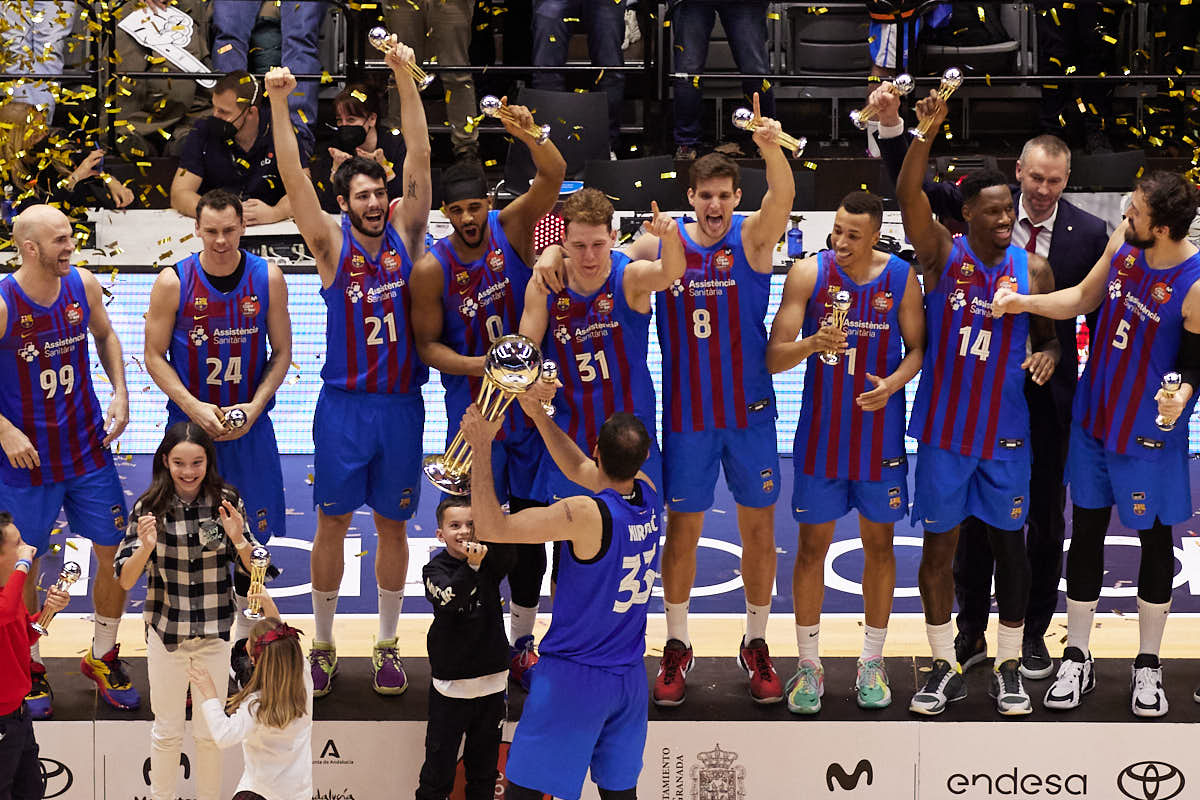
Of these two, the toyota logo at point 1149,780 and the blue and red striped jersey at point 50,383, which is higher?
the blue and red striped jersey at point 50,383

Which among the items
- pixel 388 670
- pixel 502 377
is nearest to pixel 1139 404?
pixel 502 377

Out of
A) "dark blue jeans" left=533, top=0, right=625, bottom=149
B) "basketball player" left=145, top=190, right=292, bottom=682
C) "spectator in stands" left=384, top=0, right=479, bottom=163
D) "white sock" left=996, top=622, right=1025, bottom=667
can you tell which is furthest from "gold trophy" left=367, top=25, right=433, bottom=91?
"dark blue jeans" left=533, top=0, right=625, bottom=149

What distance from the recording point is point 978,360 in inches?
251

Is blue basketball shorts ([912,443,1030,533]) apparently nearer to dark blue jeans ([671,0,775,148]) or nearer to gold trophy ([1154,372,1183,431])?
gold trophy ([1154,372,1183,431])

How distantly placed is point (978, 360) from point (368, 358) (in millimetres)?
2545

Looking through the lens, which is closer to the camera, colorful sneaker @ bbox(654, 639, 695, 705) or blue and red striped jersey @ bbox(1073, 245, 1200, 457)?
blue and red striped jersey @ bbox(1073, 245, 1200, 457)

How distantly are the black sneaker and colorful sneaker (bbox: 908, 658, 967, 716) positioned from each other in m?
0.37

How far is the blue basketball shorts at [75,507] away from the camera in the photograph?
21.2 feet

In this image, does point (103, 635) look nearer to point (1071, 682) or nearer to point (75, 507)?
point (75, 507)

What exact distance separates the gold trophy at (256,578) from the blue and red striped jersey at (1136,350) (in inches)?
135

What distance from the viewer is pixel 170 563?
19.8ft

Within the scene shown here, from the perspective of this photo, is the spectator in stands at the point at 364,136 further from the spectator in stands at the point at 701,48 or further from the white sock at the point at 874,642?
the spectator in stands at the point at 701,48

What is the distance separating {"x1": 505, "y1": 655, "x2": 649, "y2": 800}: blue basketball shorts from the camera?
217 inches

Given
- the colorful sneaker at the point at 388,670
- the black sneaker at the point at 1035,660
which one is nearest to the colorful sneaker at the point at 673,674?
the colorful sneaker at the point at 388,670
